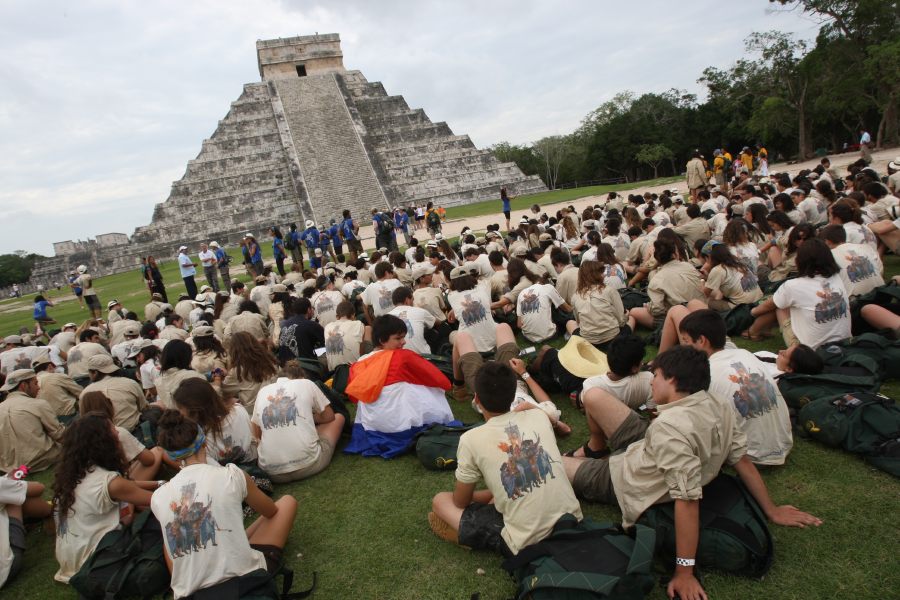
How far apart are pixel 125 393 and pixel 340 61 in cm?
4058

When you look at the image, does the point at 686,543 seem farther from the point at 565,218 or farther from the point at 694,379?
the point at 565,218

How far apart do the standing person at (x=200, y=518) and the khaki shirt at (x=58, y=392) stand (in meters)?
4.89

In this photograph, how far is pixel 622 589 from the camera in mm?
2656

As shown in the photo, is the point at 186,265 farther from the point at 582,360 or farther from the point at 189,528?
the point at 189,528

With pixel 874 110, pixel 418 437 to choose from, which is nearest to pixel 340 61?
pixel 874 110

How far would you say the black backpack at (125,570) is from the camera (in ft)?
Answer: 12.0

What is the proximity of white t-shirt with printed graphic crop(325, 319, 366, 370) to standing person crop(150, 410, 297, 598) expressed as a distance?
10.4 ft

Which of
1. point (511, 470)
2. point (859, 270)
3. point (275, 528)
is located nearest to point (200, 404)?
point (275, 528)

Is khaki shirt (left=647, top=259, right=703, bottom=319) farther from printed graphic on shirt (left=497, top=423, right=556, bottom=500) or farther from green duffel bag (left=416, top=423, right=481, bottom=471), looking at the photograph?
printed graphic on shirt (left=497, top=423, right=556, bottom=500)

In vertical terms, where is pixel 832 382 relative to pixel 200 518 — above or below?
below

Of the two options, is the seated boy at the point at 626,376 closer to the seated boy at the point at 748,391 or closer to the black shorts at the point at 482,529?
the seated boy at the point at 748,391

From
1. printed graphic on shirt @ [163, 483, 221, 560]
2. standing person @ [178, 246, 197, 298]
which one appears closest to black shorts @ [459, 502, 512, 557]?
printed graphic on shirt @ [163, 483, 221, 560]

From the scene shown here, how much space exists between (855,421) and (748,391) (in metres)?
0.95

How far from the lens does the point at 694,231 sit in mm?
9750
